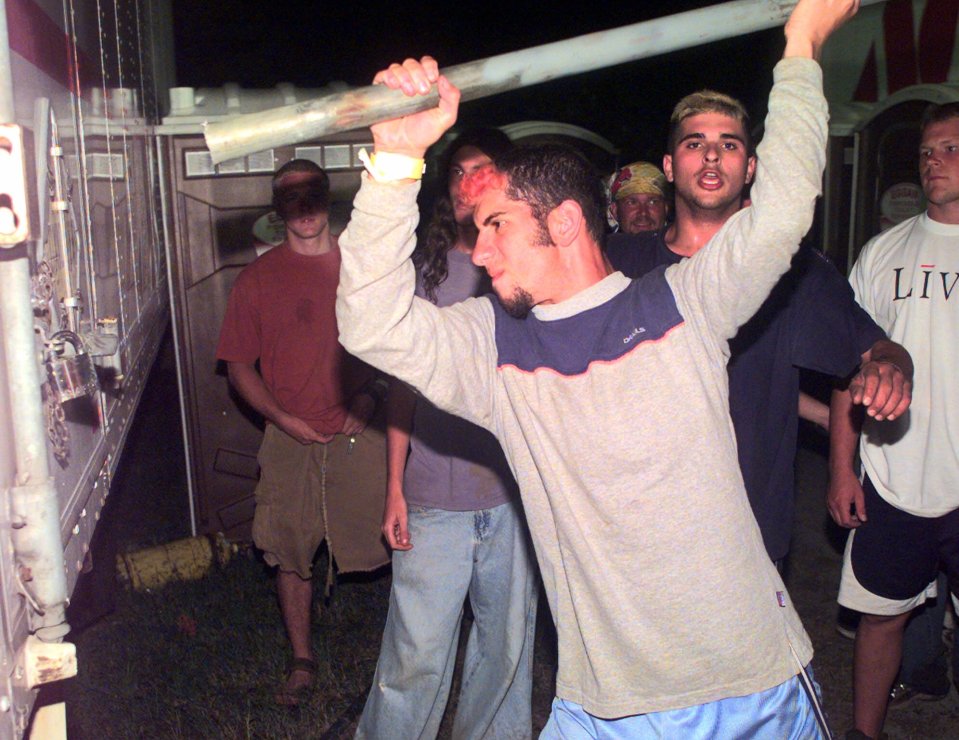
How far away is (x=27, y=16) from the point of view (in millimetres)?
1980

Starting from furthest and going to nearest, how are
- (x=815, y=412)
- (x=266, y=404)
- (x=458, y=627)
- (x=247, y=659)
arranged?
(x=247, y=659)
(x=266, y=404)
(x=815, y=412)
(x=458, y=627)

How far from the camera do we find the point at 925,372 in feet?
12.3

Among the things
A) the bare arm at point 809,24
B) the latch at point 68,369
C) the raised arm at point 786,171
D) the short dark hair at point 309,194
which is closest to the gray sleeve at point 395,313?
the latch at point 68,369

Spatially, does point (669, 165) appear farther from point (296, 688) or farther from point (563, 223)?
point (296, 688)

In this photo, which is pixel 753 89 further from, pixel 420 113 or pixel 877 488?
pixel 420 113

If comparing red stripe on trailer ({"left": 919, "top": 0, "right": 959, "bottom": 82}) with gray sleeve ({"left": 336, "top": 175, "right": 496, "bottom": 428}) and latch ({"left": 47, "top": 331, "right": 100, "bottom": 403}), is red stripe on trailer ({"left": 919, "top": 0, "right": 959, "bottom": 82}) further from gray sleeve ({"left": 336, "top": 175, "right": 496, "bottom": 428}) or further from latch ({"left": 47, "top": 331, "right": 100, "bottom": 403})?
latch ({"left": 47, "top": 331, "right": 100, "bottom": 403})

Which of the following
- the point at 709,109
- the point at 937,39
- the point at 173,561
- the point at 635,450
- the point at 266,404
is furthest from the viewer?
the point at 937,39

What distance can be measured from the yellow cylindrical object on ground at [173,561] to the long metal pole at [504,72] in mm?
4412

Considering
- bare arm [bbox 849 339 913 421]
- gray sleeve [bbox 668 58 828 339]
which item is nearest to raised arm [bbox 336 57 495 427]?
gray sleeve [bbox 668 58 828 339]

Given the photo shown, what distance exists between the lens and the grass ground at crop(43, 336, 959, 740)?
4.40 m

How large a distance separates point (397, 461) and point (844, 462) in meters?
1.65

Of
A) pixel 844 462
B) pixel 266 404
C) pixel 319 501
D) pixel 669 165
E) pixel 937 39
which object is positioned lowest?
pixel 319 501

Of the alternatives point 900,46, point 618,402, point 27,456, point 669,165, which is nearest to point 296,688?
point 669,165

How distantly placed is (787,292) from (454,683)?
8.42ft
